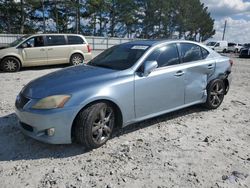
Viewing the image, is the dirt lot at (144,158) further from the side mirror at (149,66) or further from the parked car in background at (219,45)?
the parked car in background at (219,45)

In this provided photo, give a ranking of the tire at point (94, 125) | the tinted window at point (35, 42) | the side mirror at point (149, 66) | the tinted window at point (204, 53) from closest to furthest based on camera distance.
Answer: the tire at point (94, 125) < the side mirror at point (149, 66) < the tinted window at point (204, 53) < the tinted window at point (35, 42)

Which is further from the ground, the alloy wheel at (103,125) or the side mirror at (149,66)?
the side mirror at (149,66)

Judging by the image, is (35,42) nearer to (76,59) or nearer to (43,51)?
(43,51)

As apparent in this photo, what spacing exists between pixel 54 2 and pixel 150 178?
Answer: 35170 mm

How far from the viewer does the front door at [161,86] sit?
3.91m

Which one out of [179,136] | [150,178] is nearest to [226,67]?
[179,136]

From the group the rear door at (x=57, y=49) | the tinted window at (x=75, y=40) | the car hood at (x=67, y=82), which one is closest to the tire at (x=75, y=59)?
the rear door at (x=57, y=49)

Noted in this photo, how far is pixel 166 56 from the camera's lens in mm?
4367

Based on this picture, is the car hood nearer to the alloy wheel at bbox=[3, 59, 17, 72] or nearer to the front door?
the front door

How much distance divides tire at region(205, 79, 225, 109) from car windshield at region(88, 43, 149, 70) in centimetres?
180

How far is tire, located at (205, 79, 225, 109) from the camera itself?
5.13m

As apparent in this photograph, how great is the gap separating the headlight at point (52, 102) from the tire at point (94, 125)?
28 centimetres

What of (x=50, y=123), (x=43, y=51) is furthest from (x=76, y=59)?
(x=50, y=123)

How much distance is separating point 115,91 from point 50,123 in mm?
999
